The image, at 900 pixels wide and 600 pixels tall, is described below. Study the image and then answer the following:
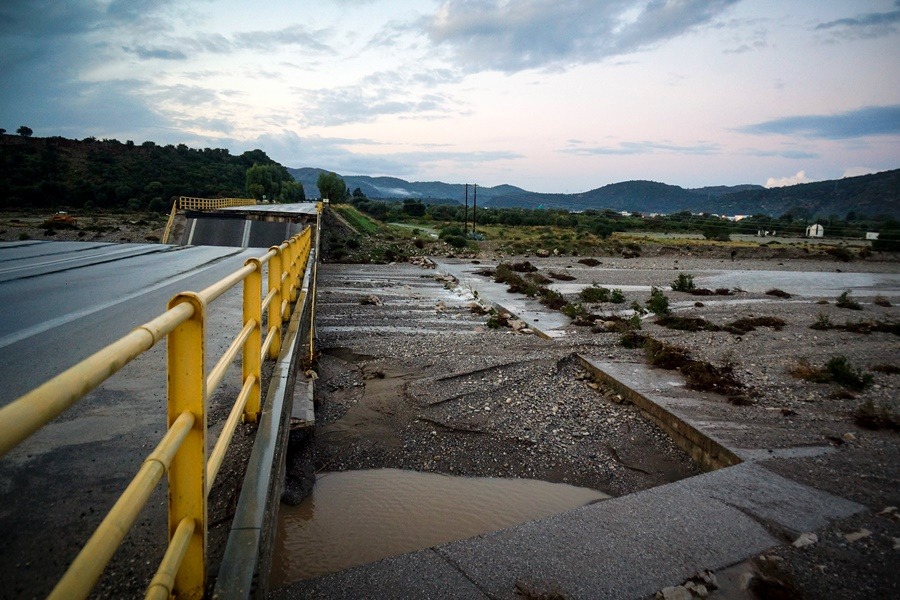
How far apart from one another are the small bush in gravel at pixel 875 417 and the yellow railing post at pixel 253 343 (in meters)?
5.75

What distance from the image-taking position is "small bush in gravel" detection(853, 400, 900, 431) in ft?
18.2

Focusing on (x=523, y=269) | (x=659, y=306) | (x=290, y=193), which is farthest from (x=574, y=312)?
(x=290, y=193)

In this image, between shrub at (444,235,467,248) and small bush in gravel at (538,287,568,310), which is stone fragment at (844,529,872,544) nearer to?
small bush in gravel at (538,287,568,310)

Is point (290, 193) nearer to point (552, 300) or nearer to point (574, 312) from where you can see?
point (552, 300)

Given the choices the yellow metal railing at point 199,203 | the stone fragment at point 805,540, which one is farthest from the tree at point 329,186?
the stone fragment at point 805,540

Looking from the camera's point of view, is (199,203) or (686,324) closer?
(686,324)

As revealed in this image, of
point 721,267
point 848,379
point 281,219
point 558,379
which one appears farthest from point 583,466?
point 281,219

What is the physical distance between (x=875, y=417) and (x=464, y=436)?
4.11m

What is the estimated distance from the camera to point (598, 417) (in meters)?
6.30

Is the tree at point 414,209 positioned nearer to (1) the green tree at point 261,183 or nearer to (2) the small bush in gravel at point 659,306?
(1) the green tree at point 261,183

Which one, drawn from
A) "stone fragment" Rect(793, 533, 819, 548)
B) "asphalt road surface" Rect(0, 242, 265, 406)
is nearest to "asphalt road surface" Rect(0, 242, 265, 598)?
"asphalt road surface" Rect(0, 242, 265, 406)

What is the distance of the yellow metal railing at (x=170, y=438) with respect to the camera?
1187mm

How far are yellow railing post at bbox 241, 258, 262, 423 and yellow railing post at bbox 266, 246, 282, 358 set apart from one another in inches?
53.5

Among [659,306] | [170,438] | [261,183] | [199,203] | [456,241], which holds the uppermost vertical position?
[261,183]
